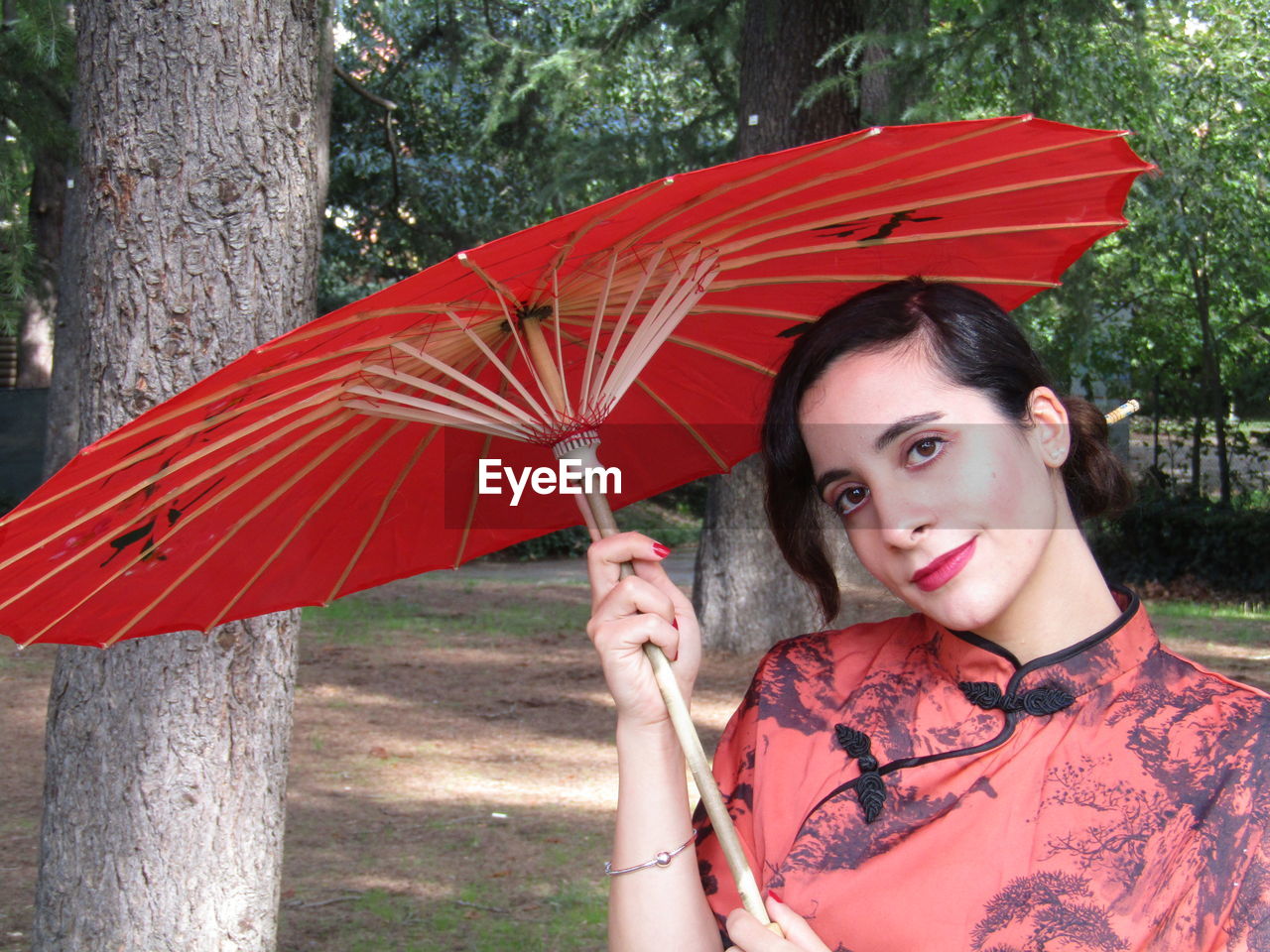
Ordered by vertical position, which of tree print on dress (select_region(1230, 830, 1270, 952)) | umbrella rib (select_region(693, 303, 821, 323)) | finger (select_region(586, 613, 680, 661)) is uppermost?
umbrella rib (select_region(693, 303, 821, 323))

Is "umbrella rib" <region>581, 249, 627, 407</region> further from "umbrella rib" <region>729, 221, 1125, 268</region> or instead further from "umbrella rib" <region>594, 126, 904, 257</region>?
"umbrella rib" <region>729, 221, 1125, 268</region>

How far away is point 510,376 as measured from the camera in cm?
172

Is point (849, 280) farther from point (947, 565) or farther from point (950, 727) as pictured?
point (950, 727)

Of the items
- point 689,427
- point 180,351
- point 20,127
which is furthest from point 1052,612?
point 20,127

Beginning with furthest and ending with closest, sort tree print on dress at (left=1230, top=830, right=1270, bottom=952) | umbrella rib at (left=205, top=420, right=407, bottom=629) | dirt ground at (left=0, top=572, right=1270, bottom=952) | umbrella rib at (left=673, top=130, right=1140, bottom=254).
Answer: dirt ground at (left=0, top=572, right=1270, bottom=952), umbrella rib at (left=205, top=420, right=407, bottom=629), umbrella rib at (left=673, top=130, right=1140, bottom=254), tree print on dress at (left=1230, top=830, right=1270, bottom=952)

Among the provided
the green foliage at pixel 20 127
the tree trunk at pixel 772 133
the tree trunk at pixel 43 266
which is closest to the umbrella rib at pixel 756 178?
the green foliage at pixel 20 127

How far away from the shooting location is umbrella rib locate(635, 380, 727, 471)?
8.17 ft

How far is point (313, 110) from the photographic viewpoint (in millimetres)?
2982

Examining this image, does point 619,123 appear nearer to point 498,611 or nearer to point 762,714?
point 498,611

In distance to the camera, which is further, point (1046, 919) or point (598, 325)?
point (598, 325)

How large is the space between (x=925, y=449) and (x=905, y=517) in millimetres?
99

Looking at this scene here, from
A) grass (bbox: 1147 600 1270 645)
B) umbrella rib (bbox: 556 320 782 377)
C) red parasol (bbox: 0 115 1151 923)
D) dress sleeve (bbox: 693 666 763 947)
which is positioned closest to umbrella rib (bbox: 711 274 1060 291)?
red parasol (bbox: 0 115 1151 923)

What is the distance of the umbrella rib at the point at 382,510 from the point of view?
2248mm

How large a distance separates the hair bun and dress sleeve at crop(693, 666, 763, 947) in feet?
1.87
